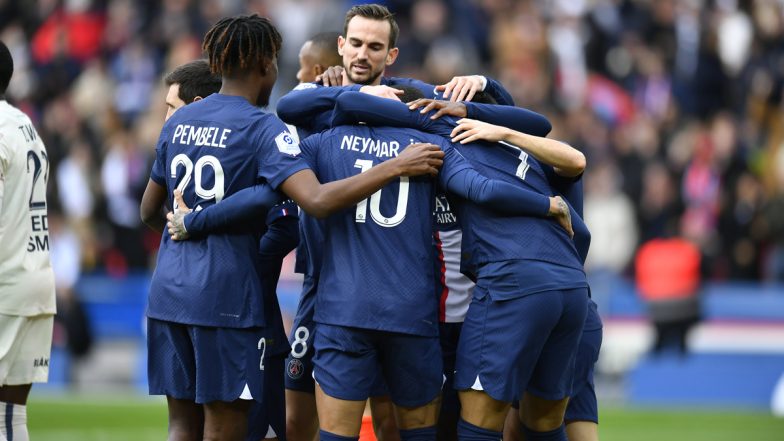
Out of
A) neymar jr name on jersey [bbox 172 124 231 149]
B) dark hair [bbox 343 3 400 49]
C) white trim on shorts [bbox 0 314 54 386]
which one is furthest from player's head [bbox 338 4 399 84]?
white trim on shorts [bbox 0 314 54 386]

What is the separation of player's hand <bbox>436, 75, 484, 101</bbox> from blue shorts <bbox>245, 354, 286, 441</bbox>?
164 cm

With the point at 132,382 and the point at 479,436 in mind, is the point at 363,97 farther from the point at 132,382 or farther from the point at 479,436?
the point at 132,382

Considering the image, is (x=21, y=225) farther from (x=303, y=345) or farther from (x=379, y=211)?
(x=379, y=211)

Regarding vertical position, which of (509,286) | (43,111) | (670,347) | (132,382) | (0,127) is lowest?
(132,382)

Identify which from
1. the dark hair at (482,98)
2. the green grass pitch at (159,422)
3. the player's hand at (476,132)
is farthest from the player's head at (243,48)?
the green grass pitch at (159,422)

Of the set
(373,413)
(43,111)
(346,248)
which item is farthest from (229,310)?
(43,111)

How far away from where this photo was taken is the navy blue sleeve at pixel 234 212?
6.06 meters

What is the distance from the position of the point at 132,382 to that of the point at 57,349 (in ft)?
3.35

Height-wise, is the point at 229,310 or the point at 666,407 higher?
the point at 229,310

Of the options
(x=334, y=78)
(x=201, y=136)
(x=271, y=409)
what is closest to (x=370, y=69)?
(x=334, y=78)

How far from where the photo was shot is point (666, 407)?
1448cm

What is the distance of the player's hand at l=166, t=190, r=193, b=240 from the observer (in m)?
6.16

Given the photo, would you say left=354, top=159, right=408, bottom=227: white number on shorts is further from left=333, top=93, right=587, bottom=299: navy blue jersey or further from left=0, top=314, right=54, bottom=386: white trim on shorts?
left=0, top=314, right=54, bottom=386: white trim on shorts

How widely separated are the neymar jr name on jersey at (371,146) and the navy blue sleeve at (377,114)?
0.10m
